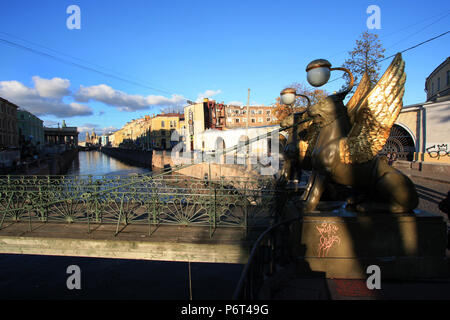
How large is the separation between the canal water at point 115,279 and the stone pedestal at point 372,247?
463 cm

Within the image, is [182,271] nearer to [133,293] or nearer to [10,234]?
[133,293]

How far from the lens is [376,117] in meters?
3.42

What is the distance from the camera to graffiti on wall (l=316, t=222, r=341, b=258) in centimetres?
336

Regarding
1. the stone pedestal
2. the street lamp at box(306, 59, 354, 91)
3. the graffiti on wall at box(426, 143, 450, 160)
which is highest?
the street lamp at box(306, 59, 354, 91)

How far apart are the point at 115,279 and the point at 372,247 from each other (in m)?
8.09

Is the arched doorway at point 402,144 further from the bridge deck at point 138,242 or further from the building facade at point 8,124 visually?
the building facade at point 8,124

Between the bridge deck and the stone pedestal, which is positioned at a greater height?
the stone pedestal

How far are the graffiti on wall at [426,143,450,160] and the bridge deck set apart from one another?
17717 millimetres

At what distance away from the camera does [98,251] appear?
511 cm

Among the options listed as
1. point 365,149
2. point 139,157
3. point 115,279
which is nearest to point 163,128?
point 139,157

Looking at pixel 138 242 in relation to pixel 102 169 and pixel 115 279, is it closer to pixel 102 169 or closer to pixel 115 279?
pixel 115 279

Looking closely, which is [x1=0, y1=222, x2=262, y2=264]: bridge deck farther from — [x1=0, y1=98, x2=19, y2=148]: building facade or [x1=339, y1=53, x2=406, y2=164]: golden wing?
[x1=0, y1=98, x2=19, y2=148]: building facade

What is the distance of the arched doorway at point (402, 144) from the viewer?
19.0 metres

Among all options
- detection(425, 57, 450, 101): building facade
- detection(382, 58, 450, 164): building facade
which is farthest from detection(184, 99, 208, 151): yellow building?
detection(425, 57, 450, 101): building facade
